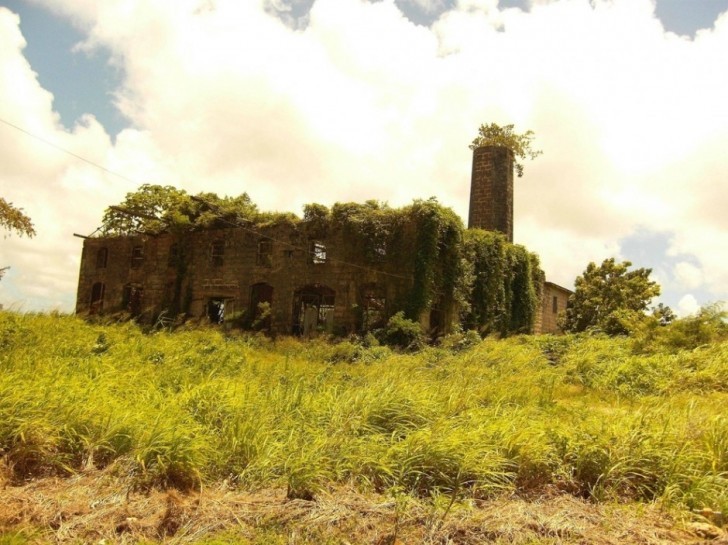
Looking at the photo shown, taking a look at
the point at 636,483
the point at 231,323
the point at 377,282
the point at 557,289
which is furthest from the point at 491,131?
the point at 636,483

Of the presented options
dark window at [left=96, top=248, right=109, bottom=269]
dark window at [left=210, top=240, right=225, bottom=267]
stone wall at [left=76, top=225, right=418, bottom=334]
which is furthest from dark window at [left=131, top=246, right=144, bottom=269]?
dark window at [left=210, top=240, right=225, bottom=267]

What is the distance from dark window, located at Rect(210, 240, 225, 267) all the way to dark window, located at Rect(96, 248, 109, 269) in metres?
7.79

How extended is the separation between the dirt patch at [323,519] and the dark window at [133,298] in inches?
981

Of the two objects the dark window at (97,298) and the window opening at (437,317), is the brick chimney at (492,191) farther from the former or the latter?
the dark window at (97,298)

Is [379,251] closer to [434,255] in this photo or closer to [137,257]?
[434,255]

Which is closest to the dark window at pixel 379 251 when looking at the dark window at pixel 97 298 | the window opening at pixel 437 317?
the window opening at pixel 437 317

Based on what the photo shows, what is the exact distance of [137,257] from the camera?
1131 inches

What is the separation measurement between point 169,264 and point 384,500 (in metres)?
24.8

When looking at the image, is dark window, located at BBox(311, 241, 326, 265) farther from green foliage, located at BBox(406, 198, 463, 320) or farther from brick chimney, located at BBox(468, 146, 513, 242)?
brick chimney, located at BBox(468, 146, 513, 242)

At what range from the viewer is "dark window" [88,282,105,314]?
95.0ft

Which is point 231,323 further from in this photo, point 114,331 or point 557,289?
point 557,289

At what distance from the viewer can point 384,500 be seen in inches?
175

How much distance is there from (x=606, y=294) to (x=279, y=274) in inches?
735

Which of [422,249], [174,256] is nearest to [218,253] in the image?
[174,256]
